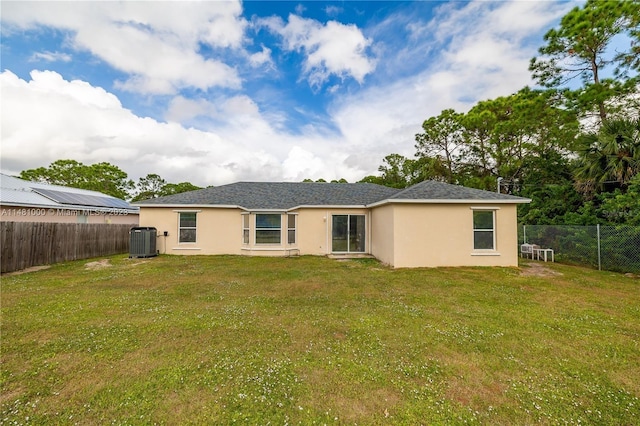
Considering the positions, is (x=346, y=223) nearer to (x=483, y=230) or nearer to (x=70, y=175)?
(x=483, y=230)

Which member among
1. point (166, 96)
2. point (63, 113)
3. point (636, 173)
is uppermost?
point (166, 96)

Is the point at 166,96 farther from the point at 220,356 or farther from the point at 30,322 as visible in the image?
the point at 220,356

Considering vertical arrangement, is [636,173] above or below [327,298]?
above

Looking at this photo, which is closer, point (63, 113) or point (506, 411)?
point (506, 411)

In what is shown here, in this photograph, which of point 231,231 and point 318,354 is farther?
point 231,231

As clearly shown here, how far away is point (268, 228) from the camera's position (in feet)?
45.1

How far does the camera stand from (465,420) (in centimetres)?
243

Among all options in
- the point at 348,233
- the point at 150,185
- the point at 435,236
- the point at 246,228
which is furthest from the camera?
the point at 150,185

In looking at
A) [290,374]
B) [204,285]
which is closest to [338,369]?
[290,374]

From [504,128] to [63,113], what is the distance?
29.1 metres

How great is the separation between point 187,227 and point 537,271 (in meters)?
15.7

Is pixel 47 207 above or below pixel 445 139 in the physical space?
below

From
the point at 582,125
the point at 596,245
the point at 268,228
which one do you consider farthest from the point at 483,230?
the point at 268,228

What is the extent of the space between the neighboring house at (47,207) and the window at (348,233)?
15085 mm
